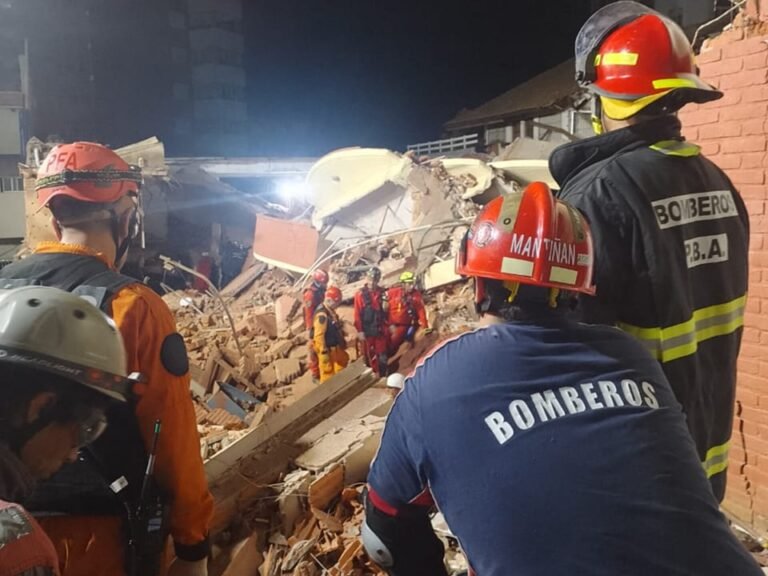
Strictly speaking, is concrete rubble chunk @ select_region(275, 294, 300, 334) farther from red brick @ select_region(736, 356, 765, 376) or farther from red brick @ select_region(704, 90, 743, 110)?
red brick @ select_region(704, 90, 743, 110)

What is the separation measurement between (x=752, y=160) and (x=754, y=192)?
0.62 ft

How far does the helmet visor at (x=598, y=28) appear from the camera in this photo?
2.24 m

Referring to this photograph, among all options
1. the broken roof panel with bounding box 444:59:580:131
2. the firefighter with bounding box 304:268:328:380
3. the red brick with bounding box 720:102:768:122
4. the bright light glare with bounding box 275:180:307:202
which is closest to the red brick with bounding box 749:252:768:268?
the red brick with bounding box 720:102:768:122

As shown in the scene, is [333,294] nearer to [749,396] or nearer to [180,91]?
[749,396]

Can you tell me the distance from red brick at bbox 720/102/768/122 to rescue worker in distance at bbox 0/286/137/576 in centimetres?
363

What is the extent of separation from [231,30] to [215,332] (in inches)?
1018

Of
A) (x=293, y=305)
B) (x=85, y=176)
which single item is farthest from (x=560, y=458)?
(x=293, y=305)

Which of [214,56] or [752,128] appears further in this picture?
[214,56]

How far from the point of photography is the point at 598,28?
2277 mm

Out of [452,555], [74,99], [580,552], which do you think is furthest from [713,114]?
[74,99]

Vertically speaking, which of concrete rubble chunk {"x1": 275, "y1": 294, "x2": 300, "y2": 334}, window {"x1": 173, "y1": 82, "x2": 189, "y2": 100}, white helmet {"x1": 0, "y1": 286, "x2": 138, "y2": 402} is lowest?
concrete rubble chunk {"x1": 275, "y1": 294, "x2": 300, "y2": 334}

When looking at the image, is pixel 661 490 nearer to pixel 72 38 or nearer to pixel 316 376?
pixel 316 376

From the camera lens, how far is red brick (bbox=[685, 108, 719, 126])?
3711 millimetres

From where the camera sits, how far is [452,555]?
327 cm
